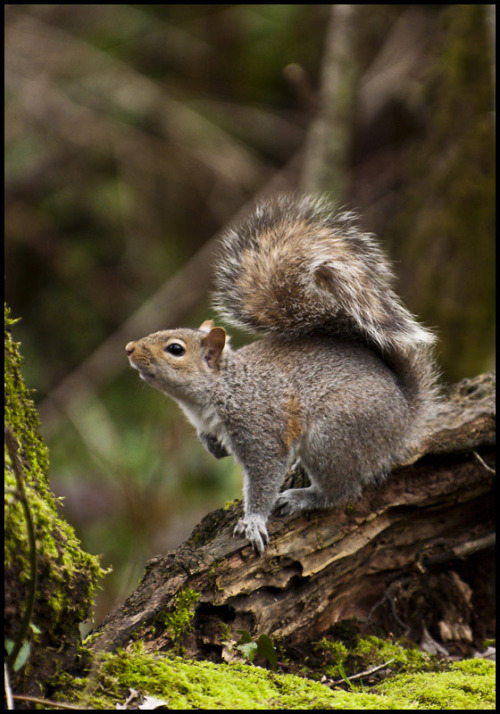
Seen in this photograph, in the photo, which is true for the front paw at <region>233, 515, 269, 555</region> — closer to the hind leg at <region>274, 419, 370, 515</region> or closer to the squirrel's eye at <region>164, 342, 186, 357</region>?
the hind leg at <region>274, 419, 370, 515</region>

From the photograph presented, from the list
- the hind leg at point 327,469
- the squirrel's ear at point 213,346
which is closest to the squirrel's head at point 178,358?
the squirrel's ear at point 213,346

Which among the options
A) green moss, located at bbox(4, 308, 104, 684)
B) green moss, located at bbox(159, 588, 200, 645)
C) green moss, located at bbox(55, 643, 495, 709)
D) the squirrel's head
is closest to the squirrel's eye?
the squirrel's head

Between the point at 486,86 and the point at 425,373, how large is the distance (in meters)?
3.68

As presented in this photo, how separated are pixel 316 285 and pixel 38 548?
1.38 m

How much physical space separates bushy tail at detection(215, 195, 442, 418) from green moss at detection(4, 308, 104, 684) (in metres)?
1.08

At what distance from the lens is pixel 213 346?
259cm

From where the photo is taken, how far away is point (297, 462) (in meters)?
2.77

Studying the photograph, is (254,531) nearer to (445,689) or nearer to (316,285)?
(445,689)

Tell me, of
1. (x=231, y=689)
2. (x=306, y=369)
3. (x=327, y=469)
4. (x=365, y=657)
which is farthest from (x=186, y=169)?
(x=231, y=689)

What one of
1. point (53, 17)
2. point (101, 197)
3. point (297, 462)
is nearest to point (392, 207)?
point (101, 197)

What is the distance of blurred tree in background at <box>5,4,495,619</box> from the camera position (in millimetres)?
5223

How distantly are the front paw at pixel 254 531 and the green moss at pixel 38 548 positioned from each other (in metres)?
0.61

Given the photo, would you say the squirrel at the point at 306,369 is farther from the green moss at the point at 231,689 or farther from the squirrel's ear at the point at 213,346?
the green moss at the point at 231,689

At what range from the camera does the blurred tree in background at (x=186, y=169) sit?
5223mm
